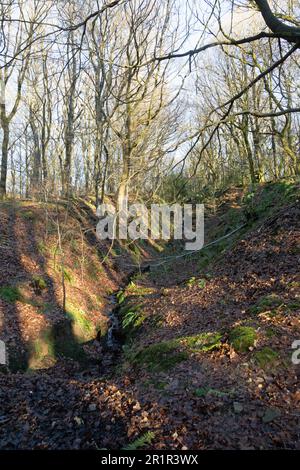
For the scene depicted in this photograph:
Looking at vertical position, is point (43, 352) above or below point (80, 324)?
below

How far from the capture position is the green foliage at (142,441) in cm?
381

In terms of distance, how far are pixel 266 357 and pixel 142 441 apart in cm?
203

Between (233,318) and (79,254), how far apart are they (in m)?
7.80

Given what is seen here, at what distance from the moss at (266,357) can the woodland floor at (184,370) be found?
13 mm

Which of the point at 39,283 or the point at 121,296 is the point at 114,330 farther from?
the point at 39,283

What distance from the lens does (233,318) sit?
22.1 feet

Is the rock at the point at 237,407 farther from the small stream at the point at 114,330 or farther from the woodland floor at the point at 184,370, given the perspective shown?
the small stream at the point at 114,330

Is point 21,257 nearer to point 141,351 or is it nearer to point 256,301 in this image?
point 141,351

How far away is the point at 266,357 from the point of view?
4895mm

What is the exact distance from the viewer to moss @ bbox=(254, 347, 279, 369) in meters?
4.80

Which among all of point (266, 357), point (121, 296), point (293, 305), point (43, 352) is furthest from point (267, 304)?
point (121, 296)

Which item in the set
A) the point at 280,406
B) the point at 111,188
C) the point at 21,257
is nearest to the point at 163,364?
the point at 280,406

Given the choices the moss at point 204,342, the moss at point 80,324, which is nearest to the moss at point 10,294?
the moss at point 80,324

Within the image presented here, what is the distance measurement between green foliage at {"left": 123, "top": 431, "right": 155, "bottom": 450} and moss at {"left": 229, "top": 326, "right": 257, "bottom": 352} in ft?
6.28
